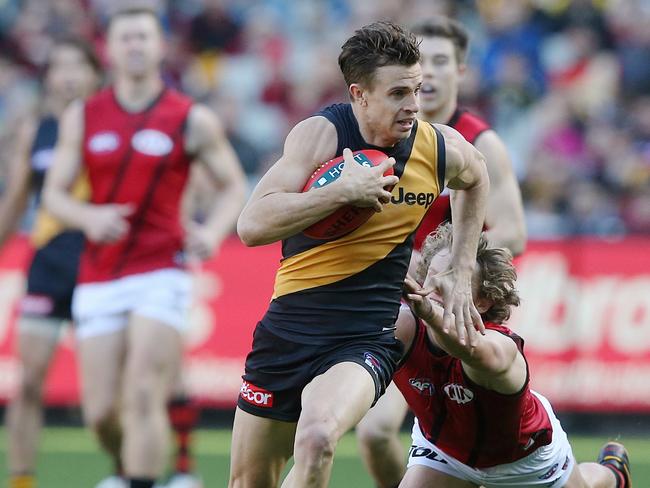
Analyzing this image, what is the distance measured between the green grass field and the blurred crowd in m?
2.77

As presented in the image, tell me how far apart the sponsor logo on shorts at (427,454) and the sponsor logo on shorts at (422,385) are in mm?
376

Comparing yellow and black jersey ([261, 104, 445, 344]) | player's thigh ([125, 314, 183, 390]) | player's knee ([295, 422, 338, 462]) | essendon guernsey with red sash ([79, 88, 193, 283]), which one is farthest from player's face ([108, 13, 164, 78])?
player's knee ([295, 422, 338, 462])

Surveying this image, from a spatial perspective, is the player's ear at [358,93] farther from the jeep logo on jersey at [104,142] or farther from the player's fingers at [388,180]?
the jeep logo on jersey at [104,142]

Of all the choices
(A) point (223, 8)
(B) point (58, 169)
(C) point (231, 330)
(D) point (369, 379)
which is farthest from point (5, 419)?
(D) point (369, 379)

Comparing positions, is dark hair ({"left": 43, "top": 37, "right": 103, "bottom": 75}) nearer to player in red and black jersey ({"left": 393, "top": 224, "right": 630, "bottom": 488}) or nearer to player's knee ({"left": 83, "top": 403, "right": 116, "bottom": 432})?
player's knee ({"left": 83, "top": 403, "right": 116, "bottom": 432})

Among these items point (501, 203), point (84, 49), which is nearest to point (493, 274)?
point (501, 203)

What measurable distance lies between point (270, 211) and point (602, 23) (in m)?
9.91

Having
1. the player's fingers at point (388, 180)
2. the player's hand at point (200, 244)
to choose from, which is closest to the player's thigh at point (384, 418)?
the player's hand at point (200, 244)

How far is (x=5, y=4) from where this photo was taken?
589 inches

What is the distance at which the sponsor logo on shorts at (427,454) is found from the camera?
18.2 ft

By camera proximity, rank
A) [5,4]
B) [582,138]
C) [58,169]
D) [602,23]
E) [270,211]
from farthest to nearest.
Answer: [5,4]
[602,23]
[582,138]
[58,169]
[270,211]

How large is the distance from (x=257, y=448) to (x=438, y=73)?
2483mm

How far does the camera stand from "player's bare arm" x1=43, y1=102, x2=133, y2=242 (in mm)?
7125

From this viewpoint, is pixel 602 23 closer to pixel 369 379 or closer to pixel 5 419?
pixel 5 419
